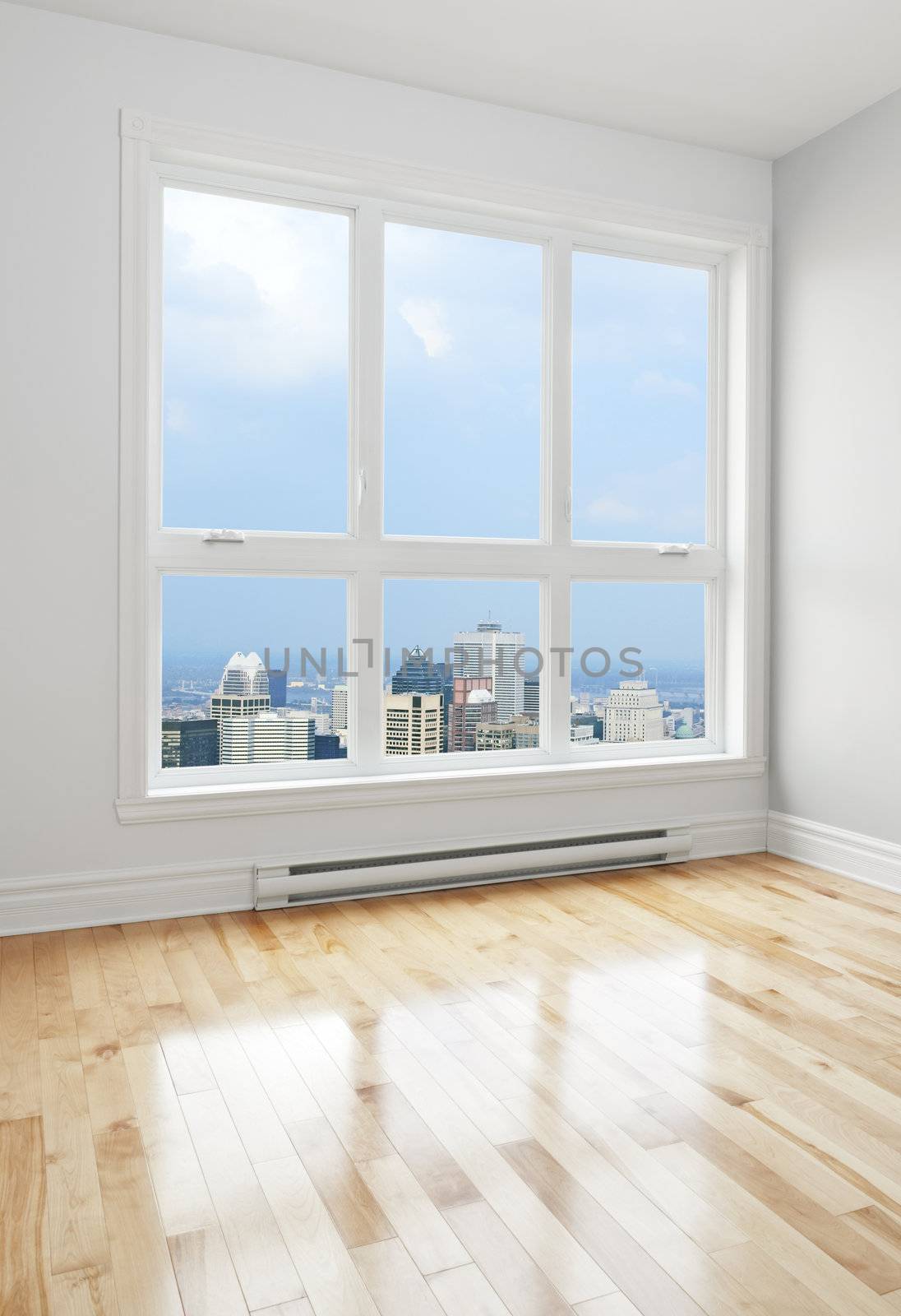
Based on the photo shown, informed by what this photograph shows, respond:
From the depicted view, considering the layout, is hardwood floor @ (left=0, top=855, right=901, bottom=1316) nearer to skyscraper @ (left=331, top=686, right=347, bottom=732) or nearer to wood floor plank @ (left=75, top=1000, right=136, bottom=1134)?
wood floor plank @ (left=75, top=1000, right=136, bottom=1134)

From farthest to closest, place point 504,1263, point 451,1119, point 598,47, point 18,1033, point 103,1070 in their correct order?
point 598,47
point 18,1033
point 103,1070
point 451,1119
point 504,1263

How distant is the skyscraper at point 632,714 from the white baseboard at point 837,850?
0.67 meters

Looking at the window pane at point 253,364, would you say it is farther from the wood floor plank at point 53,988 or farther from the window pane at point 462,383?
the wood floor plank at point 53,988

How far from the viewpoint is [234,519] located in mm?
3529

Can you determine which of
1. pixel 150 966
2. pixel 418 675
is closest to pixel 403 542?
pixel 418 675

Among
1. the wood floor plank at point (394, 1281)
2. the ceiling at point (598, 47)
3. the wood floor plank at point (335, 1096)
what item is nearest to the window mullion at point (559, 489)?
the ceiling at point (598, 47)

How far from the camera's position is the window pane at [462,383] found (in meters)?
3.78

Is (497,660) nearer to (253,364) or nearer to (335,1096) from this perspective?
(253,364)

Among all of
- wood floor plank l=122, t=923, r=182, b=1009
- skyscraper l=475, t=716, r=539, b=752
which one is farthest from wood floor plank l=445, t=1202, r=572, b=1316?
skyscraper l=475, t=716, r=539, b=752

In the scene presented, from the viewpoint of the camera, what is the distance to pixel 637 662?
4180 millimetres

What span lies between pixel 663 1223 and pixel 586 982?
1.09 m

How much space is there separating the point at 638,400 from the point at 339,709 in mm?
1836

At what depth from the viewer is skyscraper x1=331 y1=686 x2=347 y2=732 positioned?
3697mm

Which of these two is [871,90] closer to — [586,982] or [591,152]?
[591,152]
